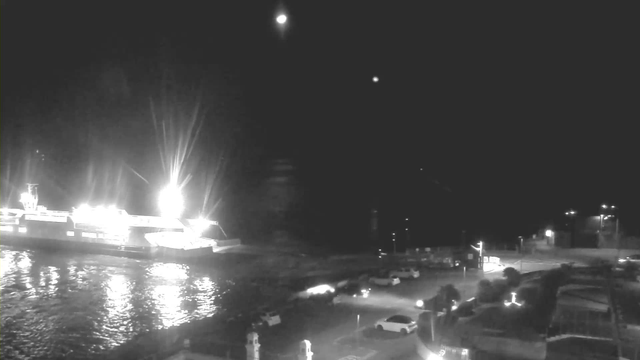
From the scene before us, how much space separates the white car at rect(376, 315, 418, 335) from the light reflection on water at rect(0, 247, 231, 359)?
2.10 meters

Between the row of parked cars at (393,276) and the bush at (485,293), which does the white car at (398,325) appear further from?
the row of parked cars at (393,276)

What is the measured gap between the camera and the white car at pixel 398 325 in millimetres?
3750

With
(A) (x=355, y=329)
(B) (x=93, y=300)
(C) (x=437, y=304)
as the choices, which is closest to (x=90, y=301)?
(B) (x=93, y=300)

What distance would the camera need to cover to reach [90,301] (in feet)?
18.6

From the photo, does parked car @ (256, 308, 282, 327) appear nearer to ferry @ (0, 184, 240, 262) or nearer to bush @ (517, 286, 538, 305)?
bush @ (517, 286, 538, 305)

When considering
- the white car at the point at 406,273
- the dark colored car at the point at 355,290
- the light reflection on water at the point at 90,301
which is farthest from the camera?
the white car at the point at 406,273

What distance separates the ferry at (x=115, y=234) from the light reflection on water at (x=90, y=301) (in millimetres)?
341

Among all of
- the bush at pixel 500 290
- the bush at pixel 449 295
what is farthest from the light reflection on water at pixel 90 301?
the bush at pixel 500 290

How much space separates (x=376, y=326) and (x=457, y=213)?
1536 centimetres

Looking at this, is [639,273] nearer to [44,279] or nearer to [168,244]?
[168,244]

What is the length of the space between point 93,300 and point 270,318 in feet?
8.10

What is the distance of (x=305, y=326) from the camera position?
4.18 metres

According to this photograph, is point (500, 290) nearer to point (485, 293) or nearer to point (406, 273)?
point (485, 293)

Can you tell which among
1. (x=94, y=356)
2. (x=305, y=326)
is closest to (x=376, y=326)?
(x=305, y=326)
